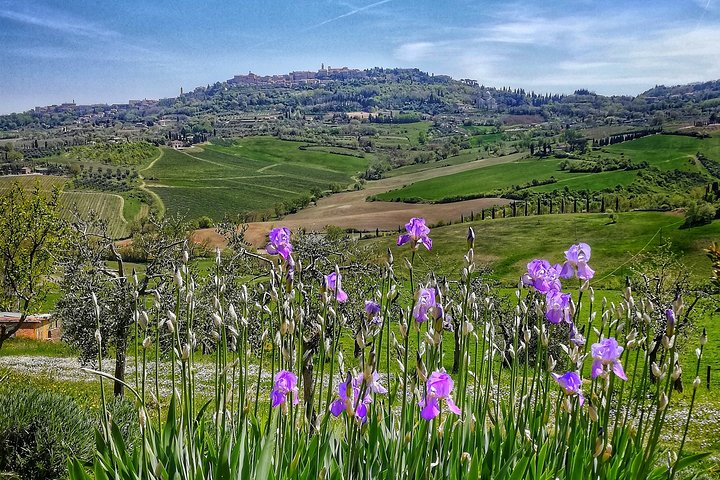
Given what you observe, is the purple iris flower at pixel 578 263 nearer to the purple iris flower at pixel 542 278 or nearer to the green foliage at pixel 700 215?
the purple iris flower at pixel 542 278

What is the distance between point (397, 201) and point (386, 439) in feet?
337

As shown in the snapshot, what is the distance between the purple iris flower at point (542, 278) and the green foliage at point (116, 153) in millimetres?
148984

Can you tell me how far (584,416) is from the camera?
418 centimetres

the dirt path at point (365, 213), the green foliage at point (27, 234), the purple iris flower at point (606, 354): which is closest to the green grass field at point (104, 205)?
the dirt path at point (365, 213)

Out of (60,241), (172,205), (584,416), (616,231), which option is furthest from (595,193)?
(584,416)

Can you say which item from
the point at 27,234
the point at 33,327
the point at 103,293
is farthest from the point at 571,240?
the point at 103,293

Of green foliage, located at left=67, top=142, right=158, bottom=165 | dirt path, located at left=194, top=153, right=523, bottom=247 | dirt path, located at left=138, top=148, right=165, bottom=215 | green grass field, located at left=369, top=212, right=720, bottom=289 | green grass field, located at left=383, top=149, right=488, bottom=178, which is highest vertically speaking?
green foliage, located at left=67, top=142, right=158, bottom=165

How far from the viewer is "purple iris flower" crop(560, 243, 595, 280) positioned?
10.4 ft

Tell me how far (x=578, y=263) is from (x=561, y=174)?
12115 centimetres

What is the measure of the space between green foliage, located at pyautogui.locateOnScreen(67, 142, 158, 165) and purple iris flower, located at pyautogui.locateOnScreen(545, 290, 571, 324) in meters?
149

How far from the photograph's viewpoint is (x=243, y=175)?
14275 centimetres

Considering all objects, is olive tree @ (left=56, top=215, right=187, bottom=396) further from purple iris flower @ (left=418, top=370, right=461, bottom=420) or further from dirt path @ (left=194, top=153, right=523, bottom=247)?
dirt path @ (left=194, top=153, right=523, bottom=247)

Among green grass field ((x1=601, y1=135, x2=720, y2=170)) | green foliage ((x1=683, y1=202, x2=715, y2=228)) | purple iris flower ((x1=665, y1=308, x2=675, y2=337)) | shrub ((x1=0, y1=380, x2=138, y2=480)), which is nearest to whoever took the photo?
purple iris flower ((x1=665, y1=308, x2=675, y2=337))

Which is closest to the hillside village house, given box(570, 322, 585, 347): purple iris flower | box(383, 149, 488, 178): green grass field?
box(570, 322, 585, 347): purple iris flower
